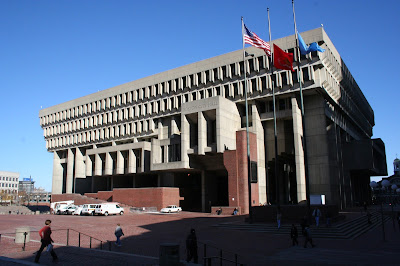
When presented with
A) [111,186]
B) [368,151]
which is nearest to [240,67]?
[368,151]

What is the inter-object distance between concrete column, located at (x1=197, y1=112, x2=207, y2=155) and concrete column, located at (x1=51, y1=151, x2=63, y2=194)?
50.3 metres

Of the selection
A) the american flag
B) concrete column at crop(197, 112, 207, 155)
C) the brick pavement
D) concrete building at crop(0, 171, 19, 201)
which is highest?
the american flag

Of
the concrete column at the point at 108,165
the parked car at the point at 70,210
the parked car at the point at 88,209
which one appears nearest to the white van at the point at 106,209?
the parked car at the point at 88,209

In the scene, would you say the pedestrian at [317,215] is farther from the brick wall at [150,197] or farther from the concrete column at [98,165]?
the concrete column at [98,165]

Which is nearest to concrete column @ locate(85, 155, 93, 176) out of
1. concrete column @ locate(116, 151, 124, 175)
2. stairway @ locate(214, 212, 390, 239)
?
concrete column @ locate(116, 151, 124, 175)

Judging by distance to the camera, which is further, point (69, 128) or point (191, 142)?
point (69, 128)

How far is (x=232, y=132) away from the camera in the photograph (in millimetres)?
54906

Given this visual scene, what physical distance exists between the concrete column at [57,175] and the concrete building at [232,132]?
9943mm

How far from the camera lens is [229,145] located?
53.5 metres

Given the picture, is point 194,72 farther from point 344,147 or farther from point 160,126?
point 344,147

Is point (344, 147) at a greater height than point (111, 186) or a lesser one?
greater

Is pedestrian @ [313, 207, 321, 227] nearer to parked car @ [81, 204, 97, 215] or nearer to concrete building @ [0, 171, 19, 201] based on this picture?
parked car @ [81, 204, 97, 215]

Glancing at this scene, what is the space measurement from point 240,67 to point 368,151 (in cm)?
2535

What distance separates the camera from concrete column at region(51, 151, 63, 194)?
86938 mm
